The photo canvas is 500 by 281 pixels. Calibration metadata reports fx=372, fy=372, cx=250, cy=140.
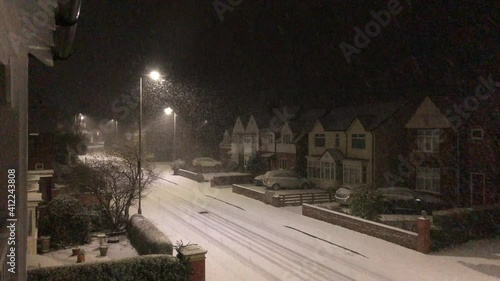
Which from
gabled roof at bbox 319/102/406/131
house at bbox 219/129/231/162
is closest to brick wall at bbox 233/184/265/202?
gabled roof at bbox 319/102/406/131

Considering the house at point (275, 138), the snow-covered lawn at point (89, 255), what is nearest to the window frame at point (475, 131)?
the house at point (275, 138)

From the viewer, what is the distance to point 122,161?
→ 1945 centimetres

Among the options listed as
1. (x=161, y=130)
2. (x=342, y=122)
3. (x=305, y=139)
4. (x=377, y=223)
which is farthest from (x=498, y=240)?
(x=161, y=130)

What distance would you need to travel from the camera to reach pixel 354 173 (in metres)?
27.0

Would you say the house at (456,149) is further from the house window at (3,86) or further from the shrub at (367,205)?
the house window at (3,86)

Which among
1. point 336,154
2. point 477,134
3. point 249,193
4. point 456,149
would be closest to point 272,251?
point 249,193

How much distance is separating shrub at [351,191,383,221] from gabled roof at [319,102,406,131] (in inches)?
385

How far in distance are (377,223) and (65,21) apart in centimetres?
1425

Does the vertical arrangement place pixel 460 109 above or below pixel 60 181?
above

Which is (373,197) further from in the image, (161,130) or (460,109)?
(161,130)

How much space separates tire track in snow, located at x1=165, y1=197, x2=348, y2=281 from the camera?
35.8 ft

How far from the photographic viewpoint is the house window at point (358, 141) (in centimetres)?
2702

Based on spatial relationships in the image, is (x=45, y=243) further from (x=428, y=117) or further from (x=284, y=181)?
(x=428, y=117)

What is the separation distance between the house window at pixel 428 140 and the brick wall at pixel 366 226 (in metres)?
9.78
